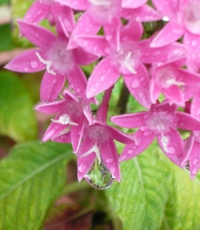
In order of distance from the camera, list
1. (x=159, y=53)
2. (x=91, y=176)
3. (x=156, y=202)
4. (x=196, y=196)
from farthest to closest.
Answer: (x=196, y=196) → (x=156, y=202) → (x=91, y=176) → (x=159, y=53)

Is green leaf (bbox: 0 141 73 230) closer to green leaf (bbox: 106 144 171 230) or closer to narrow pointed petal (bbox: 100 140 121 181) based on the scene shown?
green leaf (bbox: 106 144 171 230)

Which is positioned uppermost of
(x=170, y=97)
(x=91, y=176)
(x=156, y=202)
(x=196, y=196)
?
(x=170, y=97)

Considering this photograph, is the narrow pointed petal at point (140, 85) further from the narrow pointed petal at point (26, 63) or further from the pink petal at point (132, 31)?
the narrow pointed petal at point (26, 63)

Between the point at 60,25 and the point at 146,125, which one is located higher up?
the point at 60,25

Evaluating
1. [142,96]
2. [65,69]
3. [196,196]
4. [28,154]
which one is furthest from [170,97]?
[28,154]

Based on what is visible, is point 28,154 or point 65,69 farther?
point 28,154

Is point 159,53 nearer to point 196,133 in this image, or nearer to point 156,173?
point 196,133

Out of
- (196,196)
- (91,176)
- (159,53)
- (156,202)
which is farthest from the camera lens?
(196,196)

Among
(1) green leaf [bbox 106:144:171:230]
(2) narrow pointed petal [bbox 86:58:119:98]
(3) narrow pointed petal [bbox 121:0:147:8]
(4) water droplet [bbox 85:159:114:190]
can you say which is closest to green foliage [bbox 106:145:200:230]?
(1) green leaf [bbox 106:144:171:230]
